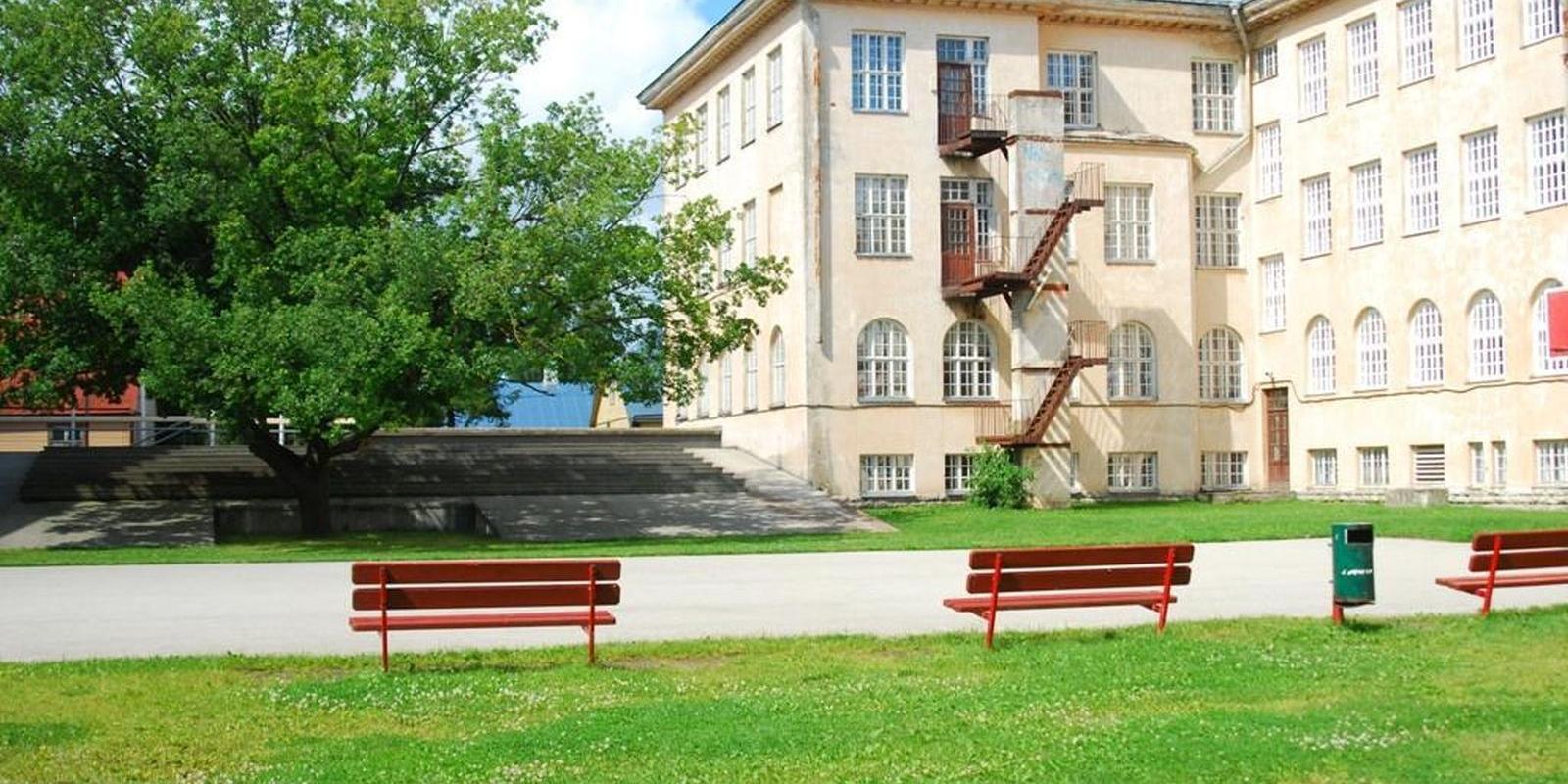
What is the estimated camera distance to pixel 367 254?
105 feet

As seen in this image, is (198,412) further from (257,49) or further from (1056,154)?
(1056,154)

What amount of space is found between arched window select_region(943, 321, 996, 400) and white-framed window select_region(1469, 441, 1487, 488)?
37.0ft

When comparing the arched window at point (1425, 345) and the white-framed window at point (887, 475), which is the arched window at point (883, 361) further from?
the arched window at point (1425, 345)

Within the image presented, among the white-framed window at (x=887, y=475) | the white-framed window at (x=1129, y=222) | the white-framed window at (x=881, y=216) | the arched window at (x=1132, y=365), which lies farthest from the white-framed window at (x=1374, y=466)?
the white-framed window at (x=881, y=216)

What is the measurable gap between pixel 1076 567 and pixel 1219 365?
33.9 meters

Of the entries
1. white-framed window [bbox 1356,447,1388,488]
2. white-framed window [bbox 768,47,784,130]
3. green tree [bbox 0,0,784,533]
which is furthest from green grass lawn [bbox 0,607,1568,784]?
white-framed window [bbox 768,47,784,130]

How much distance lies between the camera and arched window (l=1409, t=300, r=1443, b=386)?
41.1 metres

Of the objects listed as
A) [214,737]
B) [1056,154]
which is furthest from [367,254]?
[214,737]

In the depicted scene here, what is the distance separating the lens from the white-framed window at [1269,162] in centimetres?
4672

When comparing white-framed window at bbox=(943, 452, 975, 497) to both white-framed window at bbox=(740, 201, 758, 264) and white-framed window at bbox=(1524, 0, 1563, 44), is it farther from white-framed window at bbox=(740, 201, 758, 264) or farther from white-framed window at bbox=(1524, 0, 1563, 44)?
white-framed window at bbox=(1524, 0, 1563, 44)

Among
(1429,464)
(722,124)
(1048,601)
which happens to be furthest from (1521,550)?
(722,124)

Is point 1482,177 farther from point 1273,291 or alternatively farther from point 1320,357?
point 1273,291

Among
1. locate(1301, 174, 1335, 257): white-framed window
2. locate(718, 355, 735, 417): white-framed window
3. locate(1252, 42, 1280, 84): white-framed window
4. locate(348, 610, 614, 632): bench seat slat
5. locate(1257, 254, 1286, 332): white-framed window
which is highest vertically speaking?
locate(1252, 42, 1280, 84): white-framed window

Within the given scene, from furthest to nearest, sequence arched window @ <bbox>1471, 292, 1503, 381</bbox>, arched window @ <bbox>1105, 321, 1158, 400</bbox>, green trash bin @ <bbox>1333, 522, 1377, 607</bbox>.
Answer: arched window @ <bbox>1105, 321, 1158, 400</bbox>, arched window @ <bbox>1471, 292, 1503, 381</bbox>, green trash bin @ <bbox>1333, 522, 1377, 607</bbox>
